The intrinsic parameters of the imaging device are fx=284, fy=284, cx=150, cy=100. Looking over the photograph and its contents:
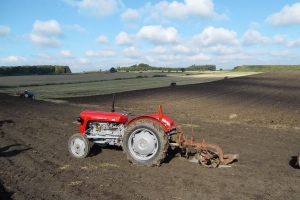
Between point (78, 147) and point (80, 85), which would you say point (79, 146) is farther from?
point (80, 85)

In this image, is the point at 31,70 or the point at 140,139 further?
the point at 31,70

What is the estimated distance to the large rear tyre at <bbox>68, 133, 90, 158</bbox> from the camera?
6.75m

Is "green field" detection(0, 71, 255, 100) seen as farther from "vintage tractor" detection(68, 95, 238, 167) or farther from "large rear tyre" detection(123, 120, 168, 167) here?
"large rear tyre" detection(123, 120, 168, 167)

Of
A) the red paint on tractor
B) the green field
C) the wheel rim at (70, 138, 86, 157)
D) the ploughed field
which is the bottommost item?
the green field

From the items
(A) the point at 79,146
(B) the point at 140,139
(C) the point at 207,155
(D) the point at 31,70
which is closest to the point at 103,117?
(A) the point at 79,146

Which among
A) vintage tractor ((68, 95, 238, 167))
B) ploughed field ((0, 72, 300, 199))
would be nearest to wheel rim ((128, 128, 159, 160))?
vintage tractor ((68, 95, 238, 167))

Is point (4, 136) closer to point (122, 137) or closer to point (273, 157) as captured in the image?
point (122, 137)

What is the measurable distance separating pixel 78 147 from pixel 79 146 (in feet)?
0.12

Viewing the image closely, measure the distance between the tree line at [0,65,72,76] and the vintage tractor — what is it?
7546cm

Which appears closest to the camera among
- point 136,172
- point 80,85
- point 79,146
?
point 136,172

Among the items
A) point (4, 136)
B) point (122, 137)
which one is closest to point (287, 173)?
point (122, 137)

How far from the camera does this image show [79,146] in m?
6.82

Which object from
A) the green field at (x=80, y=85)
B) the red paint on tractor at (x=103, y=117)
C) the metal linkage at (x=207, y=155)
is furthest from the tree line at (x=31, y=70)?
the metal linkage at (x=207, y=155)

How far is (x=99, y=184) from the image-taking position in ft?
17.1
